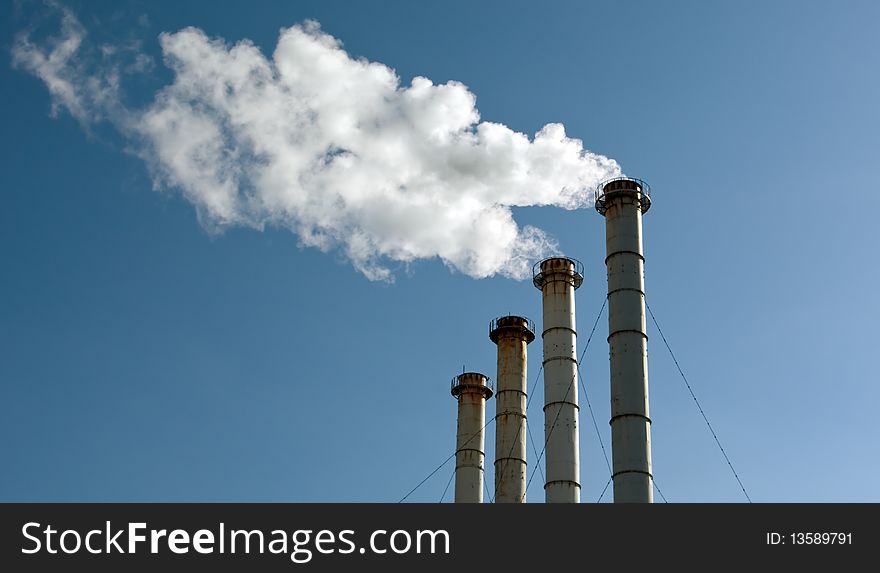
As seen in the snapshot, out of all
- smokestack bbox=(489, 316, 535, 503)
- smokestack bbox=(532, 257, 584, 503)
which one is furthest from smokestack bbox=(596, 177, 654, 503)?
smokestack bbox=(489, 316, 535, 503)

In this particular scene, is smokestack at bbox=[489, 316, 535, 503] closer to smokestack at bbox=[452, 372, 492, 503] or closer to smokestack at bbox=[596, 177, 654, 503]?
smokestack at bbox=[452, 372, 492, 503]

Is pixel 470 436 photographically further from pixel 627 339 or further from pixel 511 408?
pixel 627 339

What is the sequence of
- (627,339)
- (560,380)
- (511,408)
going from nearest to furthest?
(627,339), (560,380), (511,408)

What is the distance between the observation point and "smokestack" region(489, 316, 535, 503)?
150 feet

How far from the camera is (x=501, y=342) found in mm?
49156

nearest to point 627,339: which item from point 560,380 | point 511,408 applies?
point 560,380

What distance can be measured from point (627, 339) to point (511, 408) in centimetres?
1314

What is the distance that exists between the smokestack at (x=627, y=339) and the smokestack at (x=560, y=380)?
24.0ft

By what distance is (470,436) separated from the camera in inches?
1965

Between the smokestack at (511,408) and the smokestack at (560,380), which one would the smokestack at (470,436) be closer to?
the smokestack at (511,408)

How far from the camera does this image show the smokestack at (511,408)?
45750 millimetres
